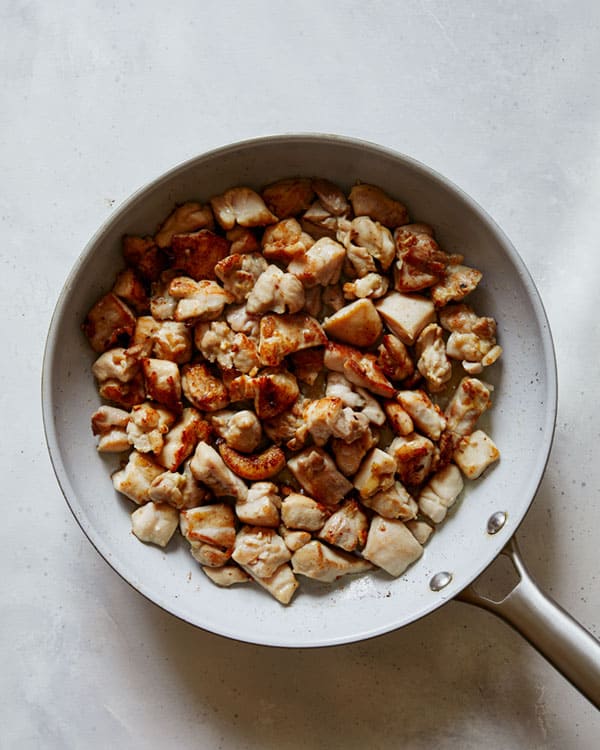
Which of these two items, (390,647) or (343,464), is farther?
(390,647)

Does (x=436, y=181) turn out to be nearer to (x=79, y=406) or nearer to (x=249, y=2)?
(x=249, y=2)

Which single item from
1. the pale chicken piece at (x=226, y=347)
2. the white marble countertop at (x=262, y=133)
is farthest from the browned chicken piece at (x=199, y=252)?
the white marble countertop at (x=262, y=133)

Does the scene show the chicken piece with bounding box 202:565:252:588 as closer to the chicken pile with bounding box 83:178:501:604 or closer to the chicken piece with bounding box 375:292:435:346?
the chicken pile with bounding box 83:178:501:604

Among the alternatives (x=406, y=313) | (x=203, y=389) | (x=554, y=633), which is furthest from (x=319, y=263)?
(x=554, y=633)

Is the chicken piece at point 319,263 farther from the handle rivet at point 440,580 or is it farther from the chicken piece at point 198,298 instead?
the handle rivet at point 440,580

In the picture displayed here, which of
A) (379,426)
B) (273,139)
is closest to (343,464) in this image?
(379,426)

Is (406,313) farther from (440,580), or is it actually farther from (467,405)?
(440,580)
